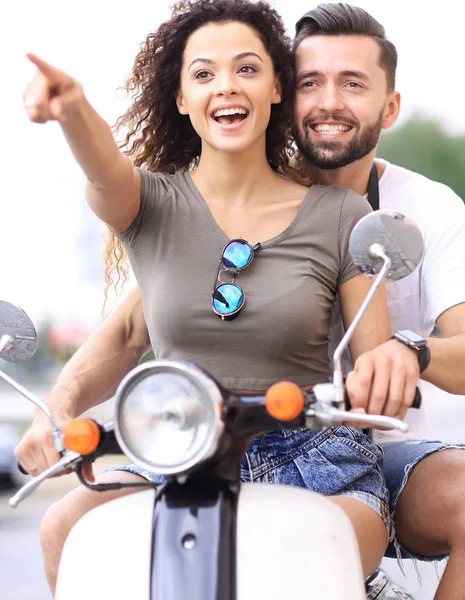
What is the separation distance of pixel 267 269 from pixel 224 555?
76 cm

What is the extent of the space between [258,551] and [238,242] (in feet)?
2.52

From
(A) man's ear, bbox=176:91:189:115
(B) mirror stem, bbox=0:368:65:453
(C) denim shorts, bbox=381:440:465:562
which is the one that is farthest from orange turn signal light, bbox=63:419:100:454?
(A) man's ear, bbox=176:91:189:115

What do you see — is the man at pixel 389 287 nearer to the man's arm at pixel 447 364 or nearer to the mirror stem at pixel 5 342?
the man's arm at pixel 447 364

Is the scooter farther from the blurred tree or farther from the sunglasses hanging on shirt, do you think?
the blurred tree

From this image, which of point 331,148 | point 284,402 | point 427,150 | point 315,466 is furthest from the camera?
point 427,150

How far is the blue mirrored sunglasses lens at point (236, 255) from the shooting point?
1982mm

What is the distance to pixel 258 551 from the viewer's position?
139cm

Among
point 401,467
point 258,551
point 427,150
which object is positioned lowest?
point 427,150

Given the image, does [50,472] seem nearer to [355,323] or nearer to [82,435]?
[82,435]

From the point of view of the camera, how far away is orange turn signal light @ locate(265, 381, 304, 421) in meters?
1.38

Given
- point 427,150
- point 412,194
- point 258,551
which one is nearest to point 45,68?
point 258,551

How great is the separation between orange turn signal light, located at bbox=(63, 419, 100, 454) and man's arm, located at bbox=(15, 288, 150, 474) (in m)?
0.39

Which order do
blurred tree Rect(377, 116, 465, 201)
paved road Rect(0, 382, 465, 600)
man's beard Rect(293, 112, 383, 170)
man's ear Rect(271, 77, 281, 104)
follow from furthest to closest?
blurred tree Rect(377, 116, 465, 201), paved road Rect(0, 382, 465, 600), man's beard Rect(293, 112, 383, 170), man's ear Rect(271, 77, 281, 104)

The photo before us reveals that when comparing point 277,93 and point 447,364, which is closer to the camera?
point 447,364
